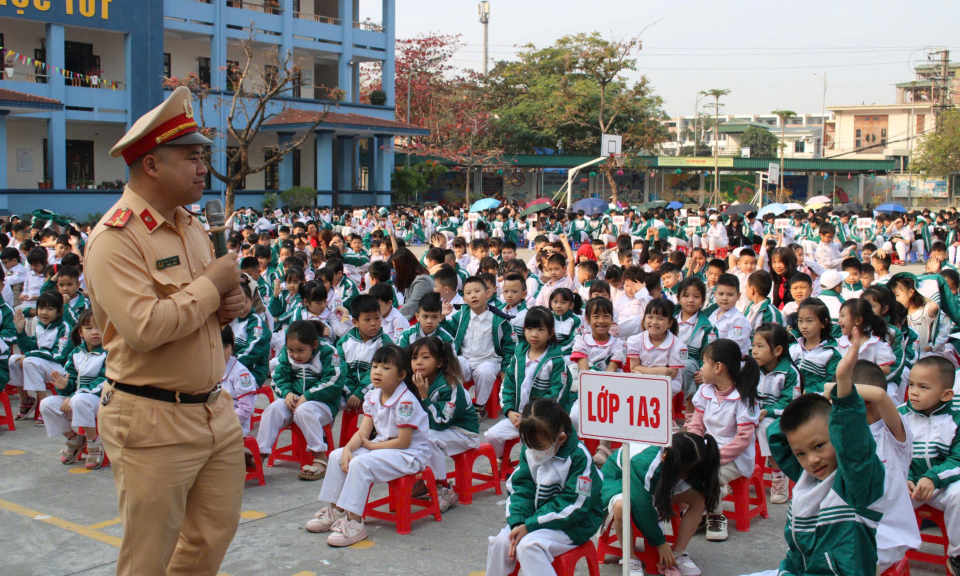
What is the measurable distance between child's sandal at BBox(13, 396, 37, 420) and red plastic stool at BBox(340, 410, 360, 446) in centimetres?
321

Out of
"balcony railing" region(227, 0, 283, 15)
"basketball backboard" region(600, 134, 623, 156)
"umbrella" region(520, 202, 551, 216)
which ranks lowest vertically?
"umbrella" region(520, 202, 551, 216)

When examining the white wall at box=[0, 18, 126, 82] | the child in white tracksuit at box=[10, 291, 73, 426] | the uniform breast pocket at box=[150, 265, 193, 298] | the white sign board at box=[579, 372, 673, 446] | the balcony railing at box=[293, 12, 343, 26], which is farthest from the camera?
the balcony railing at box=[293, 12, 343, 26]

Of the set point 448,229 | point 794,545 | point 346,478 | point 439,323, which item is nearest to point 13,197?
point 448,229

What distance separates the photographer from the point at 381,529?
16.7 ft

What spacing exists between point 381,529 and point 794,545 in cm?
251

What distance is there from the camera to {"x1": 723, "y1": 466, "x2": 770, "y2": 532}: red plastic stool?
504cm

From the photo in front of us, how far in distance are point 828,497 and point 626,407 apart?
88 centimetres

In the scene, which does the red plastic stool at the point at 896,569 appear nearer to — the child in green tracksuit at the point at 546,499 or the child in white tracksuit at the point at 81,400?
the child in green tracksuit at the point at 546,499

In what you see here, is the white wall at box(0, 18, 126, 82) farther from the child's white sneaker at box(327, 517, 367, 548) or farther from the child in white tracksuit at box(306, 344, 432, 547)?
the child's white sneaker at box(327, 517, 367, 548)

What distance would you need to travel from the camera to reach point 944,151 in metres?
42.5

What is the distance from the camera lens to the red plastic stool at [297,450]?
629 centimetres

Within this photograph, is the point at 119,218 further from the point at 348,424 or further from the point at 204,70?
the point at 204,70

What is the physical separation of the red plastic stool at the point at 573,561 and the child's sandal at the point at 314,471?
2.34 m

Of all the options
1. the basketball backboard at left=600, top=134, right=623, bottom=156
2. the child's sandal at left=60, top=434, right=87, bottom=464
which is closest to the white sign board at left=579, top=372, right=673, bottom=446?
the child's sandal at left=60, top=434, right=87, bottom=464
